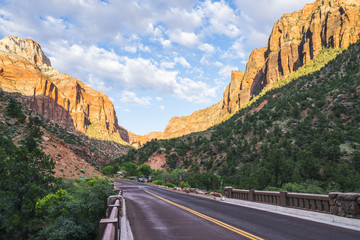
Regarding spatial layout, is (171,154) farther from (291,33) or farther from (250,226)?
(291,33)

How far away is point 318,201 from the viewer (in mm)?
10430

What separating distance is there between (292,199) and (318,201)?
167 cm

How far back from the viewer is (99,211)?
14047mm

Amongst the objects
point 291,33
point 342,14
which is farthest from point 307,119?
point 291,33

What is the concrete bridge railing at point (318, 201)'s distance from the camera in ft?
28.0

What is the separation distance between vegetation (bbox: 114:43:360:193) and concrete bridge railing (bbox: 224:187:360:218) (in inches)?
204

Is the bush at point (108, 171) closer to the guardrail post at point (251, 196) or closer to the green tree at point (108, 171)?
the green tree at point (108, 171)

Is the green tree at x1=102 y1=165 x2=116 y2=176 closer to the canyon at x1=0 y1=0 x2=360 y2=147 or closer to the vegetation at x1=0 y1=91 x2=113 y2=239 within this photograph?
the vegetation at x1=0 y1=91 x2=113 y2=239

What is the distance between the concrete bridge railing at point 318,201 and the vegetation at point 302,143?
5.18m

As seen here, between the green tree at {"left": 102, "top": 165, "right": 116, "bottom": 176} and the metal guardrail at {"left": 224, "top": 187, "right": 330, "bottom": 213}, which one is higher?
the metal guardrail at {"left": 224, "top": 187, "right": 330, "bottom": 213}

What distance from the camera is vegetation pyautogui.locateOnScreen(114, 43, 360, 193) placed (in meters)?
26.3

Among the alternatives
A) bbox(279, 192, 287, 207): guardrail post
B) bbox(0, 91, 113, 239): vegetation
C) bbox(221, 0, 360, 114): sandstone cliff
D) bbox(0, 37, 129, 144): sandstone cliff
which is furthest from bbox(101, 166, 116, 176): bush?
bbox(221, 0, 360, 114): sandstone cliff

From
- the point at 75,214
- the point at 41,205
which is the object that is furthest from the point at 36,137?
the point at 75,214

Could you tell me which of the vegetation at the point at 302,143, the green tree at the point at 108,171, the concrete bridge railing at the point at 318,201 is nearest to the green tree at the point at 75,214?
the concrete bridge railing at the point at 318,201
